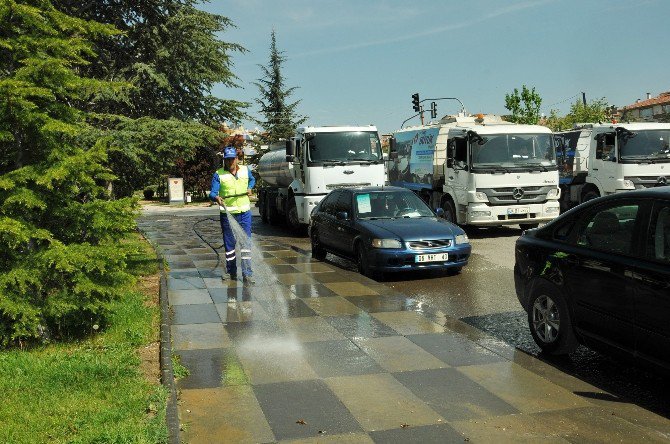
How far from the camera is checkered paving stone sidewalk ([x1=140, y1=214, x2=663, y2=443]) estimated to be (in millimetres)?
4410

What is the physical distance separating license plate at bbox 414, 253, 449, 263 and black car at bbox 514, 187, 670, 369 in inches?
149

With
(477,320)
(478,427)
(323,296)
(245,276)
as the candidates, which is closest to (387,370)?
(478,427)

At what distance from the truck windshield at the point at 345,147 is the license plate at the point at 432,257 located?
721 cm

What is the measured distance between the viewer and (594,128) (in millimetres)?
18609

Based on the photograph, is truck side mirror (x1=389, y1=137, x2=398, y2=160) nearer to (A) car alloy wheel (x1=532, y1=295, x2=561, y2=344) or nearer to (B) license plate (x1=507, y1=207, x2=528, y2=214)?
(B) license plate (x1=507, y1=207, x2=528, y2=214)

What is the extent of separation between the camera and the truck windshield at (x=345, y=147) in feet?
57.1

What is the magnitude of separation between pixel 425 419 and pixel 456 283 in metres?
6.05

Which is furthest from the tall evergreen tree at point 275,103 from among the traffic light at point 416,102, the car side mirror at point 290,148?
the car side mirror at point 290,148

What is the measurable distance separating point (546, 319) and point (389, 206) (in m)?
6.09

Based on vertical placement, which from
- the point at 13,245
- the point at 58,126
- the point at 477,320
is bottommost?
the point at 477,320

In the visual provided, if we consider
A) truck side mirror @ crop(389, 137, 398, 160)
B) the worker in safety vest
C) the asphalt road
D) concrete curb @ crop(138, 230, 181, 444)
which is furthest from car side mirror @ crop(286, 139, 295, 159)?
concrete curb @ crop(138, 230, 181, 444)

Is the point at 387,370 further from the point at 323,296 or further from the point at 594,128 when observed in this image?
the point at 594,128

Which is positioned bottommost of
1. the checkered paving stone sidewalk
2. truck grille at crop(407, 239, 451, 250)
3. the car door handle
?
the checkered paving stone sidewalk

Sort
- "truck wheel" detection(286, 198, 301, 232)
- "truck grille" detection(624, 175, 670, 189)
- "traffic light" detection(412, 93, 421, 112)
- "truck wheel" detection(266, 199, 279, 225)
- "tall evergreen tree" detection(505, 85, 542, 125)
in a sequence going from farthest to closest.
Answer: "tall evergreen tree" detection(505, 85, 542, 125), "traffic light" detection(412, 93, 421, 112), "truck wheel" detection(266, 199, 279, 225), "truck wheel" detection(286, 198, 301, 232), "truck grille" detection(624, 175, 670, 189)
